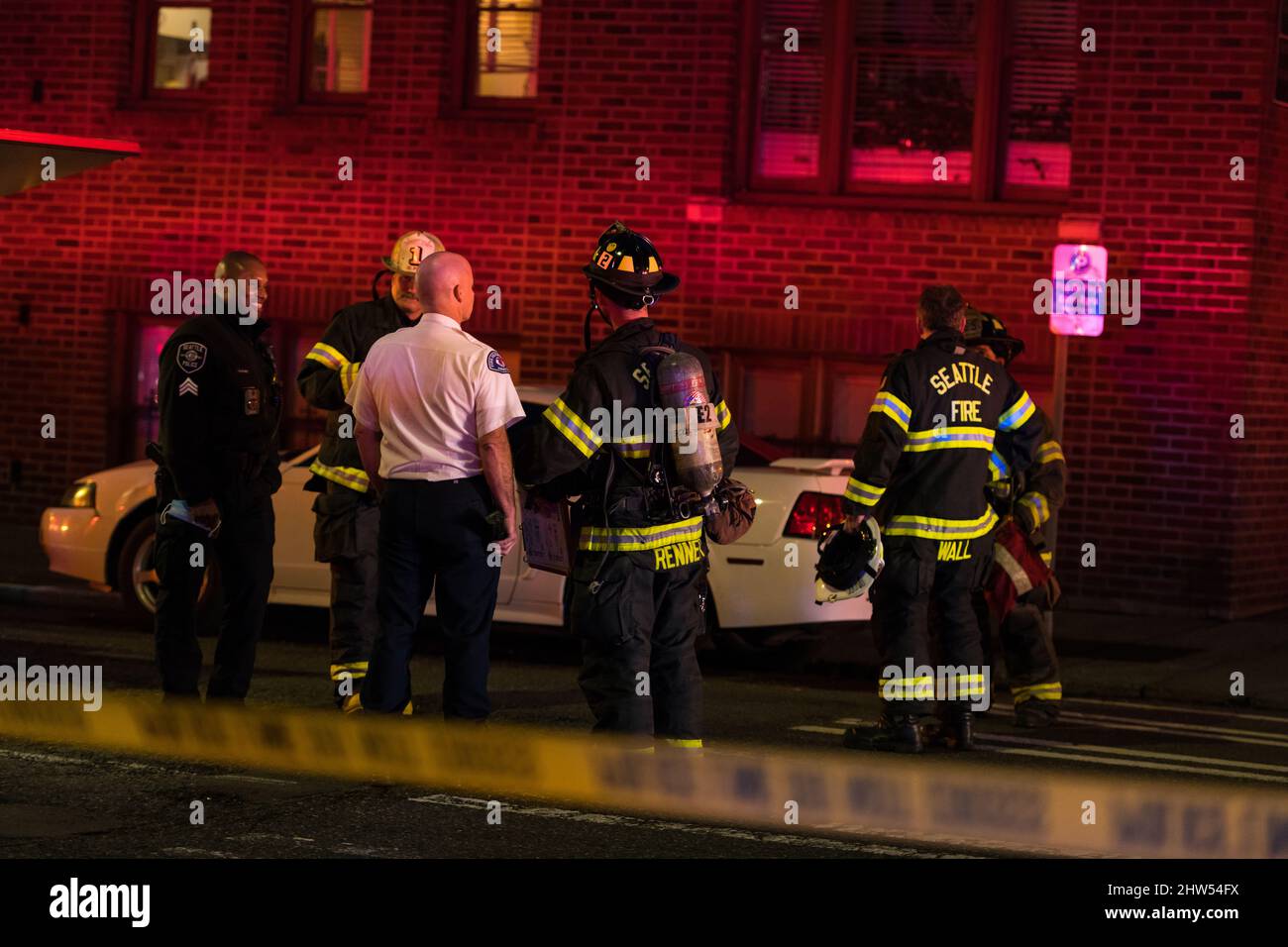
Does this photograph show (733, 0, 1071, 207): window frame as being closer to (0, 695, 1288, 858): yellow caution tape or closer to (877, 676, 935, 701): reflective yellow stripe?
(877, 676, 935, 701): reflective yellow stripe

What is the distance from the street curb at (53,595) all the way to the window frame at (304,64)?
500 cm

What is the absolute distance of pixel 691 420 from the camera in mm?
6996

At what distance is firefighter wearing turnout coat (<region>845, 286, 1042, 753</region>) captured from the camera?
9102mm

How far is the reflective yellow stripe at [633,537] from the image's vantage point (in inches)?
281

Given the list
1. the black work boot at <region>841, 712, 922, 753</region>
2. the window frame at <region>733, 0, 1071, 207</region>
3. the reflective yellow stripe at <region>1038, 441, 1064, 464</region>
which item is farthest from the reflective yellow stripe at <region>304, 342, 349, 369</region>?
the window frame at <region>733, 0, 1071, 207</region>

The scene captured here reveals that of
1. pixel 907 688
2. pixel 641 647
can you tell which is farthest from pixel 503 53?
pixel 641 647

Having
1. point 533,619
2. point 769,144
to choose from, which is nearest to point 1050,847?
point 533,619

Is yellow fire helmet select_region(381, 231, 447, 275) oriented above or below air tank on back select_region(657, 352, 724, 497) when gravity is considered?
above

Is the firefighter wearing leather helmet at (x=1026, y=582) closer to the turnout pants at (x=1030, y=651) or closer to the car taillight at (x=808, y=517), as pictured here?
the turnout pants at (x=1030, y=651)

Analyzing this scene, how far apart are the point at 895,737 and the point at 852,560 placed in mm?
807

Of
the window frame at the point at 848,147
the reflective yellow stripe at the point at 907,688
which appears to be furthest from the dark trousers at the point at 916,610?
the window frame at the point at 848,147

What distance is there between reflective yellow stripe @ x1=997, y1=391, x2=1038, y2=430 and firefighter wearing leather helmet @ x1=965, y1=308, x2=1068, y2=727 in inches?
18.5

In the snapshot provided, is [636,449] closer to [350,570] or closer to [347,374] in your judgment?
[347,374]

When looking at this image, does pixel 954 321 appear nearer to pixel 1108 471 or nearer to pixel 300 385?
pixel 300 385
